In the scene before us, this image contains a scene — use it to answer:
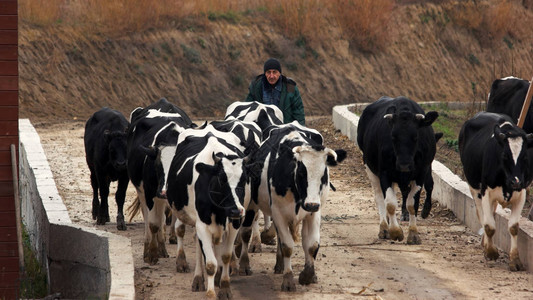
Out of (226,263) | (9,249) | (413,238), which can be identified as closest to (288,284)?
(226,263)

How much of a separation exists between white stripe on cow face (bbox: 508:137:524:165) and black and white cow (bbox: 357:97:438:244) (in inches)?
51.9

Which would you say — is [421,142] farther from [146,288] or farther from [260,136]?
[146,288]

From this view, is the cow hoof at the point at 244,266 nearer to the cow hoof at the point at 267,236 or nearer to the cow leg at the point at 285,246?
the cow leg at the point at 285,246

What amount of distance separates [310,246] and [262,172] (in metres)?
1.10

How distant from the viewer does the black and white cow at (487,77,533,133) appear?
1692 cm

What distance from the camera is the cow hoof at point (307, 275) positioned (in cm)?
1013

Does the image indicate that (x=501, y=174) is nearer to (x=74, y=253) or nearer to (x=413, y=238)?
(x=413, y=238)


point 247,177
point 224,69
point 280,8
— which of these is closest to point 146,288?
point 247,177

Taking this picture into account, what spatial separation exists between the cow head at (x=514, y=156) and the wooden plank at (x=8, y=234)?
6312 millimetres

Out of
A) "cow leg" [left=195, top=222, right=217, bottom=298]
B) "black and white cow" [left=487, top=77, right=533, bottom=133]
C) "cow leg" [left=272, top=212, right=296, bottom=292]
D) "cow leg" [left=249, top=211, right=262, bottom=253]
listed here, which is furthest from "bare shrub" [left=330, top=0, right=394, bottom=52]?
"cow leg" [left=195, top=222, right=217, bottom=298]

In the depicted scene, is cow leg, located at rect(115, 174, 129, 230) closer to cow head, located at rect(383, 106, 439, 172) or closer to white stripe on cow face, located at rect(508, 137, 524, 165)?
cow head, located at rect(383, 106, 439, 172)

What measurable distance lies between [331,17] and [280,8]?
2.71 metres

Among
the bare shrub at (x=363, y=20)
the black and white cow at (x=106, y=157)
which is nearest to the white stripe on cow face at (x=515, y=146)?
the black and white cow at (x=106, y=157)

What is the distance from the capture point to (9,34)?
12.0m
